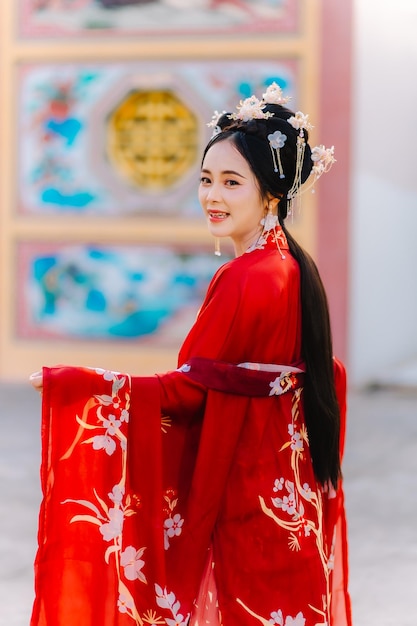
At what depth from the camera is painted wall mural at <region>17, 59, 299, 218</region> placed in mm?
6863

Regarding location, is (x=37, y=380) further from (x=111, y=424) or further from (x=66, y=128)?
(x=66, y=128)

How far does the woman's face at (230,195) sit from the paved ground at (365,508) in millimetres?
1412

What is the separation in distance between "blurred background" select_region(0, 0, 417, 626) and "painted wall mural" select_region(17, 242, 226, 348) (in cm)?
1

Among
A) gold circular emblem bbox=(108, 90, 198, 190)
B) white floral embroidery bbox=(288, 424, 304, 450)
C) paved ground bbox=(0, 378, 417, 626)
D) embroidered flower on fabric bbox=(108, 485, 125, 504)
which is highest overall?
gold circular emblem bbox=(108, 90, 198, 190)

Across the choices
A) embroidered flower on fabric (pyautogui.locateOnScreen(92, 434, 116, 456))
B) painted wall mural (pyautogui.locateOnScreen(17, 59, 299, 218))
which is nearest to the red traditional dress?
embroidered flower on fabric (pyautogui.locateOnScreen(92, 434, 116, 456))

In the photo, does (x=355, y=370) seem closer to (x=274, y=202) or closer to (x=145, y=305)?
(x=145, y=305)

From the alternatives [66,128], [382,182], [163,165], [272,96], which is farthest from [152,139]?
[272,96]

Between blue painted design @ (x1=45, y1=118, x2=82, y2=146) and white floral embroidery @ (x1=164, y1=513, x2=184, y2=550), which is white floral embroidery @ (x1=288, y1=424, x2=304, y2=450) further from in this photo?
blue painted design @ (x1=45, y1=118, x2=82, y2=146)

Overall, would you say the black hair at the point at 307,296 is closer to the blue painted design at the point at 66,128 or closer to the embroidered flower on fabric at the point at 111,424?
the embroidered flower on fabric at the point at 111,424

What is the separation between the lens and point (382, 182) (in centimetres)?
707

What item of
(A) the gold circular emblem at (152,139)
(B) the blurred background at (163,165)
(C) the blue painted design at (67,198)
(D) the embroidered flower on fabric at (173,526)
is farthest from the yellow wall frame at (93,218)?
(D) the embroidered flower on fabric at (173,526)

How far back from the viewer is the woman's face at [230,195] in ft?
6.26

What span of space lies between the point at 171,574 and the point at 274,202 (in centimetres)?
77

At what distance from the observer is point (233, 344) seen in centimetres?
185
